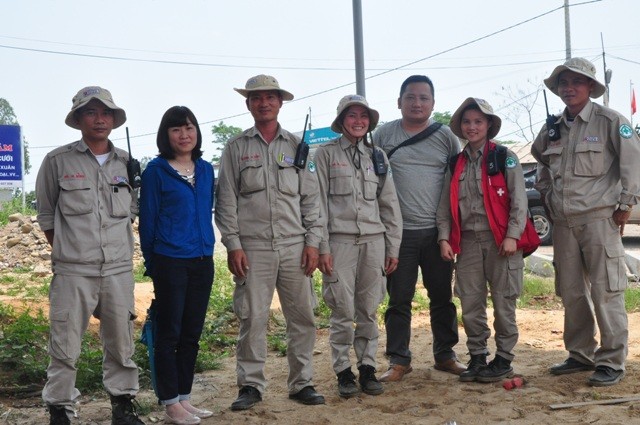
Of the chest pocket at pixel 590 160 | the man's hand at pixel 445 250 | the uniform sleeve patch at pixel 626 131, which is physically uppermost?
the uniform sleeve patch at pixel 626 131

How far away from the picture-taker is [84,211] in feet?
14.3

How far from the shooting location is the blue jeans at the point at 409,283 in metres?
5.55

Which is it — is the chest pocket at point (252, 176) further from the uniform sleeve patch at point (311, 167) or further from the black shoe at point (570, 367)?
the black shoe at point (570, 367)

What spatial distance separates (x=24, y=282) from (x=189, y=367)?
715 cm

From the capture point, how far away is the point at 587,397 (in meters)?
4.90

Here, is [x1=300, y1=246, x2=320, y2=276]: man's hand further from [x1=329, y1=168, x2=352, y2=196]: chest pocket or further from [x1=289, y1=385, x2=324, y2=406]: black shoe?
[x1=289, y1=385, x2=324, y2=406]: black shoe

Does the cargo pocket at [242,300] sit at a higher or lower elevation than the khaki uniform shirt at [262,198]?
lower

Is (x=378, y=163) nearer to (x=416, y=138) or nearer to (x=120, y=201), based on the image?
(x=416, y=138)

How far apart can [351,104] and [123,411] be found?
2.54 meters

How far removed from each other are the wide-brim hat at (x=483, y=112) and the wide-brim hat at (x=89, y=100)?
2480 mm

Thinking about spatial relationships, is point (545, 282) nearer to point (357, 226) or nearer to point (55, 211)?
point (357, 226)

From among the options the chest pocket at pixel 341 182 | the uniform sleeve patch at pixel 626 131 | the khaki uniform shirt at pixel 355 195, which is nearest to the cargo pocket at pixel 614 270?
the uniform sleeve patch at pixel 626 131

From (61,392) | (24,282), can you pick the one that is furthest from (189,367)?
(24,282)

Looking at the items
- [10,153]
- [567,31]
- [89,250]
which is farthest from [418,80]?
[567,31]
